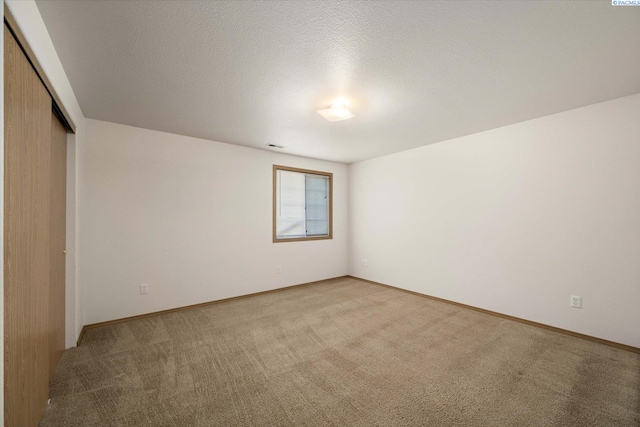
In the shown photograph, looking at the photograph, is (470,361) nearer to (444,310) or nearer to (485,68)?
(444,310)

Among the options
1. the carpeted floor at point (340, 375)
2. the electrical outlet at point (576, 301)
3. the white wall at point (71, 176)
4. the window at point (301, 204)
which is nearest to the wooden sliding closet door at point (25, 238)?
the white wall at point (71, 176)

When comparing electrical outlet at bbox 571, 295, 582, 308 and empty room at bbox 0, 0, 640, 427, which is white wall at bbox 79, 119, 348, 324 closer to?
empty room at bbox 0, 0, 640, 427

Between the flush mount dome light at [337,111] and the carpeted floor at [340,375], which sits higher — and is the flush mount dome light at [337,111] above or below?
above

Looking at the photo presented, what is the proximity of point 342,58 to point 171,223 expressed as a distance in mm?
3121

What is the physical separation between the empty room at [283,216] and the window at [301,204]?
11cm

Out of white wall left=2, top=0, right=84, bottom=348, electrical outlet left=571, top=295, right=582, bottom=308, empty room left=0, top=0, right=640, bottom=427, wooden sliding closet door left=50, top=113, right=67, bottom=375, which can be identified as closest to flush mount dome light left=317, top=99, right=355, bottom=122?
empty room left=0, top=0, right=640, bottom=427

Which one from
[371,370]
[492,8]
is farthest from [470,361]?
[492,8]

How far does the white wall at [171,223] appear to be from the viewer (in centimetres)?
319

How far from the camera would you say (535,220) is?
10.5 ft

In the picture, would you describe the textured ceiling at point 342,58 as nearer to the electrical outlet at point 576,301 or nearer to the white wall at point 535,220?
the white wall at point 535,220

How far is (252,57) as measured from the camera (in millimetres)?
1965

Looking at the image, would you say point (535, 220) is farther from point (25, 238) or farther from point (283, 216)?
point (25, 238)

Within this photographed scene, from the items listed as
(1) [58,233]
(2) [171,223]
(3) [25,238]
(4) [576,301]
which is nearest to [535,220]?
(4) [576,301]

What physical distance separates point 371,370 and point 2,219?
2475 mm
